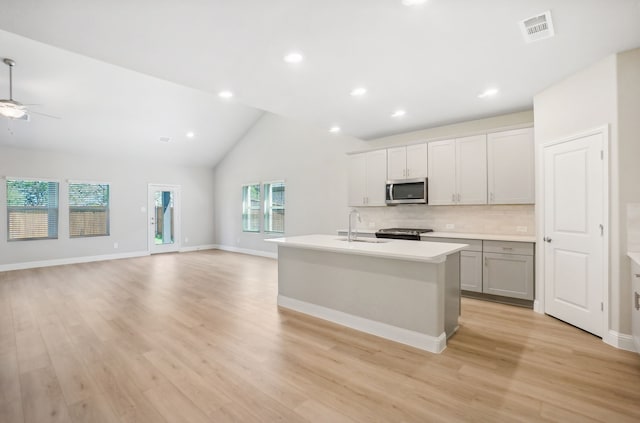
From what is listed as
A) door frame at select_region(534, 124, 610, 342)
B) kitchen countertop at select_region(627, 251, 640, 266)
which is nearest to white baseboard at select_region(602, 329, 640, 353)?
door frame at select_region(534, 124, 610, 342)

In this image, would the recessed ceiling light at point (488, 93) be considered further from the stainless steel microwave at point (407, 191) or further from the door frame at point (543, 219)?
the stainless steel microwave at point (407, 191)

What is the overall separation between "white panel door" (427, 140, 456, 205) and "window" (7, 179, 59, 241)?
326 inches

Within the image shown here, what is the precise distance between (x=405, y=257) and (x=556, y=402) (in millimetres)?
1341

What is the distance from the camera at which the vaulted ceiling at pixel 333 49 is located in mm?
2244

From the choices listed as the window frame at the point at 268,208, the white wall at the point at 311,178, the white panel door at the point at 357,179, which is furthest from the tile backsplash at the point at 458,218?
the window frame at the point at 268,208

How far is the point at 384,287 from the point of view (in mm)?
3066

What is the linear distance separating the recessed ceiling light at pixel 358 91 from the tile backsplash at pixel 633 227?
9.21ft

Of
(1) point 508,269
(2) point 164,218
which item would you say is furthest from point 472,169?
(2) point 164,218

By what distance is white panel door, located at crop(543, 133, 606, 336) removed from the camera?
304 cm

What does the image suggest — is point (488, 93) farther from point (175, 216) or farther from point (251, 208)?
point (175, 216)

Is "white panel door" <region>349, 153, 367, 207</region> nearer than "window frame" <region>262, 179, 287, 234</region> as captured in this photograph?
Yes

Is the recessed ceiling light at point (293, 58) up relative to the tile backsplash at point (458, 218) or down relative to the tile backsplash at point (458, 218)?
up

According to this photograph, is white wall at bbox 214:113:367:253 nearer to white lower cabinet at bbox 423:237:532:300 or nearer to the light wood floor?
white lower cabinet at bbox 423:237:532:300

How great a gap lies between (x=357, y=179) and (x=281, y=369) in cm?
411
